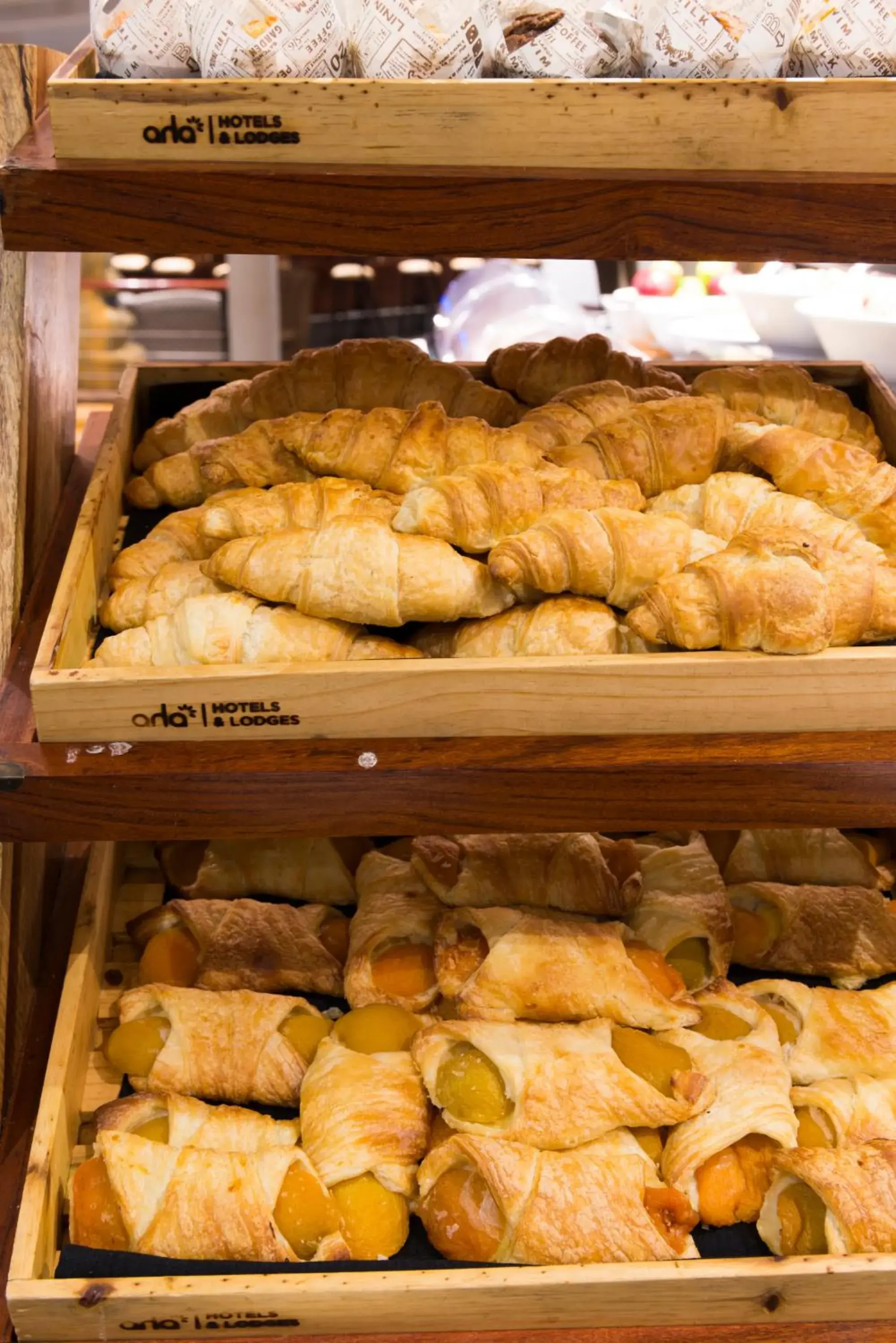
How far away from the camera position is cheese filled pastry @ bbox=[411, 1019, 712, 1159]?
1626mm

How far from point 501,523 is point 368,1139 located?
771mm

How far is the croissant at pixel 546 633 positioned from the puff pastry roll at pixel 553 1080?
50 centimetres

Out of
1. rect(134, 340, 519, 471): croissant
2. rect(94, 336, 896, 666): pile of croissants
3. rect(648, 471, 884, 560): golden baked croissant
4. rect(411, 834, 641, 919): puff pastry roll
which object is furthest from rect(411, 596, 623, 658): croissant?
rect(134, 340, 519, 471): croissant

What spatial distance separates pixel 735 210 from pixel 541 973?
97 cm

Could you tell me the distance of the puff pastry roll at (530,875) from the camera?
6.17 feet

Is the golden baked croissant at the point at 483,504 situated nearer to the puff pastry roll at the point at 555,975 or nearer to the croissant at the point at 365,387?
the croissant at the point at 365,387

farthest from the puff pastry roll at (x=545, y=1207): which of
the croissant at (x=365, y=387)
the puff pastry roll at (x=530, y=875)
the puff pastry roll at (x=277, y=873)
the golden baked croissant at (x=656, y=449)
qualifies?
the croissant at (x=365, y=387)

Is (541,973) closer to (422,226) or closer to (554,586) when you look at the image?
(554,586)

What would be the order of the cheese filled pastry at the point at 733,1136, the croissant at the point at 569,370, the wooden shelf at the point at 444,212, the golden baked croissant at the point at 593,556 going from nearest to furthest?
the wooden shelf at the point at 444,212 → the golden baked croissant at the point at 593,556 → the cheese filled pastry at the point at 733,1136 → the croissant at the point at 569,370

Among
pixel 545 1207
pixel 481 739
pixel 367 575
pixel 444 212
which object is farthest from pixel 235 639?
pixel 545 1207

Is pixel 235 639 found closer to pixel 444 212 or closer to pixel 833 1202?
pixel 444 212

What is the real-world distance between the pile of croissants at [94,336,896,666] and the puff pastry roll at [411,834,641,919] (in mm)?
394

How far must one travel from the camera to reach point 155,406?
2.28 metres

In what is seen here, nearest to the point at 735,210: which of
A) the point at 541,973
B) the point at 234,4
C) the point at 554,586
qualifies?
the point at 554,586
